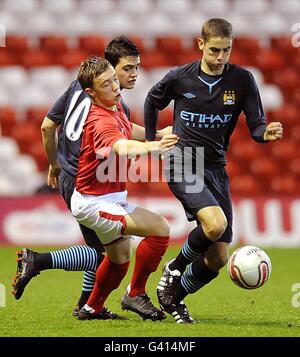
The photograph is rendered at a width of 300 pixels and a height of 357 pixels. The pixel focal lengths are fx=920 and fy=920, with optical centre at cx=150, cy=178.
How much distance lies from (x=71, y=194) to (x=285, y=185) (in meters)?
8.92

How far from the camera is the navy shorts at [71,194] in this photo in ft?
21.3

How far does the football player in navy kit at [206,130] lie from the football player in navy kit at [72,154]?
1.05ft

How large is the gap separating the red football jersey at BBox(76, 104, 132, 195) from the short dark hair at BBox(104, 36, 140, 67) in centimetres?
60

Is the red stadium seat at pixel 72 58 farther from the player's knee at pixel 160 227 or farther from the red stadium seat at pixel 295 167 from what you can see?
the player's knee at pixel 160 227

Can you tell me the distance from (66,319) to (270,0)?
1254cm

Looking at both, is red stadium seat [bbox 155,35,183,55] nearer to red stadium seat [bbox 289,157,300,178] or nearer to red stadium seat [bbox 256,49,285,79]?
red stadium seat [bbox 256,49,285,79]

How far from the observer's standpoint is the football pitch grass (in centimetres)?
567

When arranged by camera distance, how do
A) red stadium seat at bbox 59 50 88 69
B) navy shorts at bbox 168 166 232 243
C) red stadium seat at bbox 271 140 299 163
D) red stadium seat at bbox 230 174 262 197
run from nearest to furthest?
navy shorts at bbox 168 166 232 243 < red stadium seat at bbox 230 174 262 197 < red stadium seat at bbox 271 140 299 163 < red stadium seat at bbox 59 50 88 69

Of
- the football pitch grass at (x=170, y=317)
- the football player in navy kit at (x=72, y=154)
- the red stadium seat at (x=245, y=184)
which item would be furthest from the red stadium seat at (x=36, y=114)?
the football player in navy kit at (x=72, y=154)

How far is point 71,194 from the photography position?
6.49 m

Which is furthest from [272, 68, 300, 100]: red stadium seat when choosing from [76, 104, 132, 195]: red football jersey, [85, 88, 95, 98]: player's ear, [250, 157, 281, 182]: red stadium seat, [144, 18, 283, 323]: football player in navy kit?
[85, 88, 95, 98]: player's ear

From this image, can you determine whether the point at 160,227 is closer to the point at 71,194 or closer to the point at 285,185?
the point at 71,194

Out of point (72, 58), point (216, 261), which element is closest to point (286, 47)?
point (72, 58)
